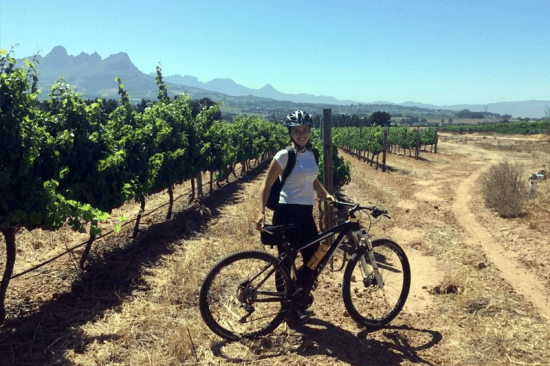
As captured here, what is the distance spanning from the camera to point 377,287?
13.9ft

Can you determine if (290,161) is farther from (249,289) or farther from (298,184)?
(249,289)

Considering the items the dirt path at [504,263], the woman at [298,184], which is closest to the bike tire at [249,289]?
the woman at [298,184]

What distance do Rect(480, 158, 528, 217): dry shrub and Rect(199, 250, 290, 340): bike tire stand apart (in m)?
8.77

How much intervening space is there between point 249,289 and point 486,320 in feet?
9.74

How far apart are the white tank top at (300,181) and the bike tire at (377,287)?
870 millimetres

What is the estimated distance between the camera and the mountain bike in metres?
3.85

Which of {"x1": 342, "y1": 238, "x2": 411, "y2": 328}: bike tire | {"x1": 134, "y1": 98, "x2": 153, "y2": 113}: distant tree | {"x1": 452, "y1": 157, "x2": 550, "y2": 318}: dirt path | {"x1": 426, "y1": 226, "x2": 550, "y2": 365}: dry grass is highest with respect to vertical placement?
{"x1": 134, "y1": 98, "x2": 153, "y2": 113}: distant tree

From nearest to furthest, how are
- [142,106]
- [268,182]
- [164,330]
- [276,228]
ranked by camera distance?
[276,228]
[268,182]
[164,330]
[142,106]

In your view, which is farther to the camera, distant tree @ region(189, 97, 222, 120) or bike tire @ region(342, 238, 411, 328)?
distant tree @ region(189, 97, 222, 120)

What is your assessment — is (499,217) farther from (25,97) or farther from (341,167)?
(25,97)

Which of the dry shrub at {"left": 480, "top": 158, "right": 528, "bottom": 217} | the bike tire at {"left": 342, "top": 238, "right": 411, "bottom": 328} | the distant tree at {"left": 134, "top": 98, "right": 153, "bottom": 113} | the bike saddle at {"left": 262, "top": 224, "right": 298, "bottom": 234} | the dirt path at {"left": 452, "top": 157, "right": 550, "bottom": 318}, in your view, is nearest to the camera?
the bike saddle at {"left": 262, "top": 224, "right": 298, "bottom": 234}

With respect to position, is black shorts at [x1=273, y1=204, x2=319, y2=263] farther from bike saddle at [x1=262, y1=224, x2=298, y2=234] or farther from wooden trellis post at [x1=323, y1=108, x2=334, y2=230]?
wooden trellis post at [x1=323, y1=108, x2=334, y2=230]

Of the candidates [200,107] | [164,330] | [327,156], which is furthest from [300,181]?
[200,107]

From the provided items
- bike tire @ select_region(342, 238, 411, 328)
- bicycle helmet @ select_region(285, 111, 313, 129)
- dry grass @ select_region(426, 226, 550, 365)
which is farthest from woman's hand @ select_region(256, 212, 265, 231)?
dry grass @ select_region(426, 226, 550, 365)
